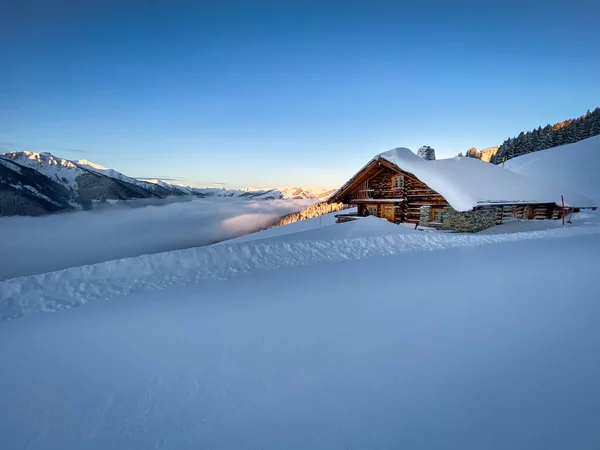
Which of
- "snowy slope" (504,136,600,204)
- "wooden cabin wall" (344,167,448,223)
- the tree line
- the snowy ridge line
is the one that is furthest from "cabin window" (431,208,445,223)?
the tree line

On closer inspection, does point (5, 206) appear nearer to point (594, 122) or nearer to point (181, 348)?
point (181, 348)

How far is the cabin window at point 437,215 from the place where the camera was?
1812 cm

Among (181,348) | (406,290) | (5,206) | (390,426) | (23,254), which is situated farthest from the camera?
(5,206)

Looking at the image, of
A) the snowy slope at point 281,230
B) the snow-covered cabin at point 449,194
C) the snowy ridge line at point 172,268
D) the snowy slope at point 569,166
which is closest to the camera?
the snowy ridge line at point 172,268

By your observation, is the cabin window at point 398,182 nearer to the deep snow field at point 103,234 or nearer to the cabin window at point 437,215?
the cabin window at point 437,215

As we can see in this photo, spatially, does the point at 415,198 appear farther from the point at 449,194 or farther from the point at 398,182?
the point at 449,194

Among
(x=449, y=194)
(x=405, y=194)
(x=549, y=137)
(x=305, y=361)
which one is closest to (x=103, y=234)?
(x=405, y=194)

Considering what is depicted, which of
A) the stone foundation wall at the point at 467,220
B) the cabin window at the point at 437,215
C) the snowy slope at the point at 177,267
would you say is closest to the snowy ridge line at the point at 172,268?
the snowy slope at the point at 177,267

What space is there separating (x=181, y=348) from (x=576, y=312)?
6.13 metres

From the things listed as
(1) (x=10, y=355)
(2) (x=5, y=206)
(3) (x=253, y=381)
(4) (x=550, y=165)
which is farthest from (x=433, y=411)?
(2) (x=5, y=206)

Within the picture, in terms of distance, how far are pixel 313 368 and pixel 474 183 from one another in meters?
18.7

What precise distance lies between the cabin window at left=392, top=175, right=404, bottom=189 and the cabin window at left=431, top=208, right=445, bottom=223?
9.15ft

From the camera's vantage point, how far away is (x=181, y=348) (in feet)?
13.6

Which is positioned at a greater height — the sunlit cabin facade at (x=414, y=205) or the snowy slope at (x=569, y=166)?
the snowy slope at (x=569, y=166)
